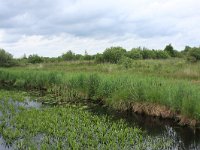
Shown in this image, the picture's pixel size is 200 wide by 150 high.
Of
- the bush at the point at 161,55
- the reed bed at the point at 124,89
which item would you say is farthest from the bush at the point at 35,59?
the reed bed at the point at 124,89

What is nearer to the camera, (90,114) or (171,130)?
(171,130)

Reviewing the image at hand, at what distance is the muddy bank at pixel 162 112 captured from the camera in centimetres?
1314

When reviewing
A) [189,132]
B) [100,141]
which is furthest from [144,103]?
[100,141]

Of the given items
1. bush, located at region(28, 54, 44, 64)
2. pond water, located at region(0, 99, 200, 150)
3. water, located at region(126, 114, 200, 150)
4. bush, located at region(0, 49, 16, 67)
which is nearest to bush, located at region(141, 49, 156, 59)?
bush, located at region(28, 54, 44, 64)

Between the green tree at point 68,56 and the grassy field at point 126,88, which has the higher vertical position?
the green tree at point 68,56

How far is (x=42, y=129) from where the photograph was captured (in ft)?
41.3

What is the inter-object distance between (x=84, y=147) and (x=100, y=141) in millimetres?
905

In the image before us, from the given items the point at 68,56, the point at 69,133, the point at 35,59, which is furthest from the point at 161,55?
the point at 69,133

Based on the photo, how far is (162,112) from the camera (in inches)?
583

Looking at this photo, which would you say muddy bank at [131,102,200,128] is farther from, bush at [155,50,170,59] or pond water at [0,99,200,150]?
bush at [155,50,170,59]

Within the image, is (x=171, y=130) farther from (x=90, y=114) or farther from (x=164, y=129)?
(x=90, y=114)

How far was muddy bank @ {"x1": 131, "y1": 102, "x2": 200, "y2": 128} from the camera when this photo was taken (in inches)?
517

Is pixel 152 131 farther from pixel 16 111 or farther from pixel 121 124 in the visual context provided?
pixel 16 111

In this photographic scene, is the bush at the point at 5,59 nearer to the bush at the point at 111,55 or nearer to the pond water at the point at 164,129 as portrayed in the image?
the bush at the point at 111,55
